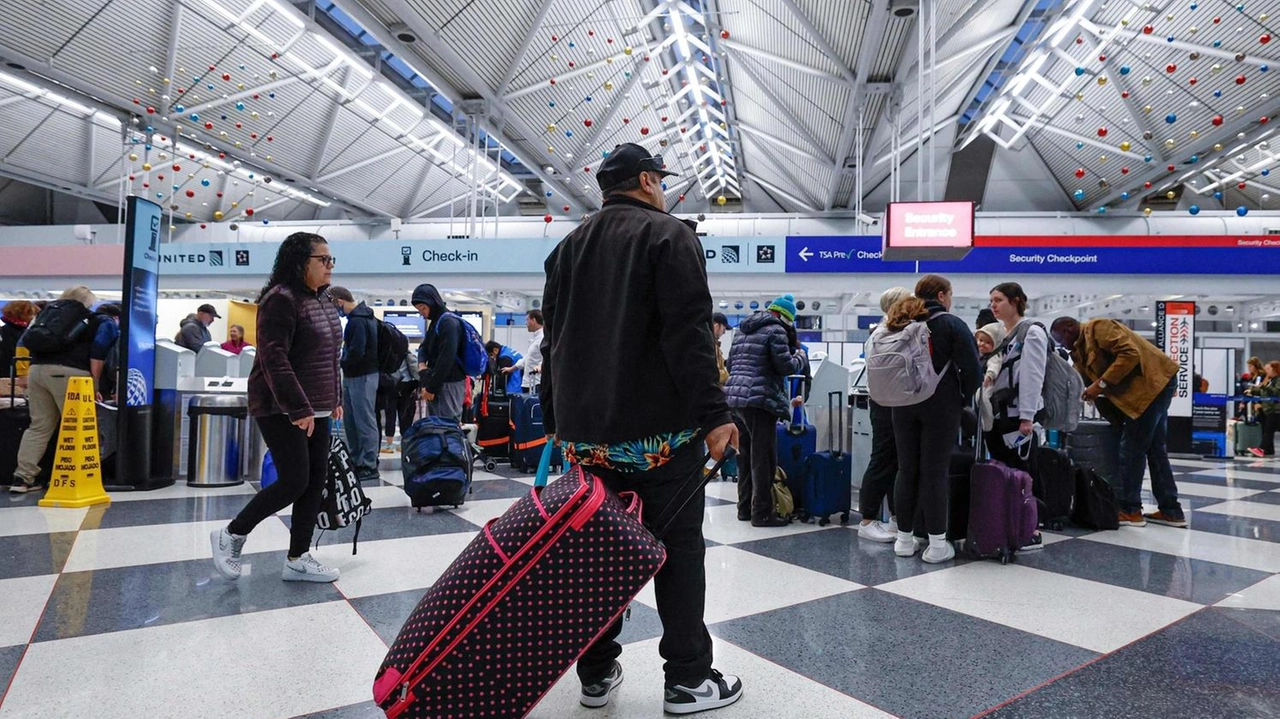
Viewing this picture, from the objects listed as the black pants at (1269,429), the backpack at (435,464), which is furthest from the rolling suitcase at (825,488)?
the black pants at (1269,429)

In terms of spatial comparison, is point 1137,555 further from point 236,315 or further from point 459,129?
point 236,315

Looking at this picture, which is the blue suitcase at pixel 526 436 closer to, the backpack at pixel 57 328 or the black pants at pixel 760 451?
the black pants at pixel 760 451

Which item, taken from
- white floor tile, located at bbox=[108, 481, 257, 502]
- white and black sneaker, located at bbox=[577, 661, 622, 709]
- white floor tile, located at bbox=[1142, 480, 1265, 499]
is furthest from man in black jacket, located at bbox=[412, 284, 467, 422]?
white floor tile, located at bbox=[1142, 480, 1265, 499]

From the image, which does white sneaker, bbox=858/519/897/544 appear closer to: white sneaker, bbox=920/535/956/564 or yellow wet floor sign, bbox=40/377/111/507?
white sneaker, bbox=920/535/956/564

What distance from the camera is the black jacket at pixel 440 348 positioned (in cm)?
511

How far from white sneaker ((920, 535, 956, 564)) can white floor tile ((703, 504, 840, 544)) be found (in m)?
0.83

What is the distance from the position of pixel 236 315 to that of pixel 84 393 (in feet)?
44.8

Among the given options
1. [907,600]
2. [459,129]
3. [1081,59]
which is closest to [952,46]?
[1081,59]

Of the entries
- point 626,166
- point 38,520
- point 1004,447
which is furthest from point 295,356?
point 1004,447

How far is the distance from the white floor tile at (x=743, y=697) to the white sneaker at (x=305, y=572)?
135 centimetres

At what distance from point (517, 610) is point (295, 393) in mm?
1616

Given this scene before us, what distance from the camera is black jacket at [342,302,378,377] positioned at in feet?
18.4

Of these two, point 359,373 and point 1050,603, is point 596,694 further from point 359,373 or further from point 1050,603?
point 359,373

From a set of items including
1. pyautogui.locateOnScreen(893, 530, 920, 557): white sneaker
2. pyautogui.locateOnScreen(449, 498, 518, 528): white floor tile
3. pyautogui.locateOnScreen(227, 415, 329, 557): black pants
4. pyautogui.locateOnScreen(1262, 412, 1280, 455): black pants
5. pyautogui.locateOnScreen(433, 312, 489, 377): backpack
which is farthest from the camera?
pyautogui.locateOnScreen(1262, 412, 1280, 455): black pants
